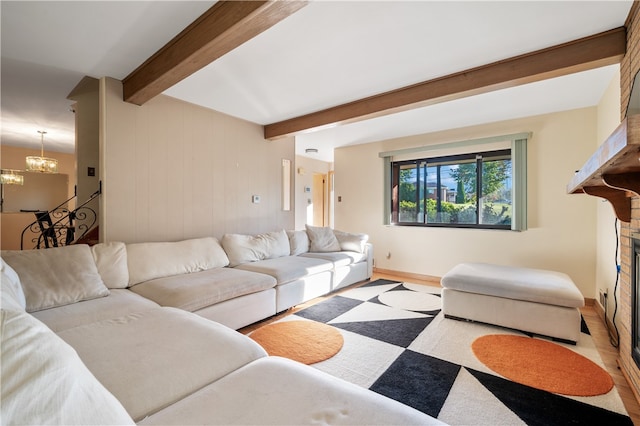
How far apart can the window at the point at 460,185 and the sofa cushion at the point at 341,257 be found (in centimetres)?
115

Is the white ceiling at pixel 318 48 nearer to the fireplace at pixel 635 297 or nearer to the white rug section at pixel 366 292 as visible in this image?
the fireplace at pixel 635 297

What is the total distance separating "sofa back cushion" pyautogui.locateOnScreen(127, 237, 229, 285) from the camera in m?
2.60

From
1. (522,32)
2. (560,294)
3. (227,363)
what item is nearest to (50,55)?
(227,363)

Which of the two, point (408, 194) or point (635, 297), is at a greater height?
point (408, 194)

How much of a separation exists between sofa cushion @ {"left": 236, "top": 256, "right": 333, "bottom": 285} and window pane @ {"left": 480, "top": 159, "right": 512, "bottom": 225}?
2520mm

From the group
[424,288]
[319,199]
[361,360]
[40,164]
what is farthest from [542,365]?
[40,164]

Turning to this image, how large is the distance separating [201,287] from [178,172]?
1.65 metres

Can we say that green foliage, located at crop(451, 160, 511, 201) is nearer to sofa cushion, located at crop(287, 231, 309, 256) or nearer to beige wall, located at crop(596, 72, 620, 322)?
beige wall, located at crop(596, 72, 620, 322)

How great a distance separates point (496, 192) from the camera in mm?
4172

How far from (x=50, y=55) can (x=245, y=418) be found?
3.21 metres

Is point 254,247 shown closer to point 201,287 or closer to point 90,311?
point 201,287

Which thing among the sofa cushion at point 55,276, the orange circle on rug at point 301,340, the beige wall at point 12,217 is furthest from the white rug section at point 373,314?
the beige wall at point 12,217

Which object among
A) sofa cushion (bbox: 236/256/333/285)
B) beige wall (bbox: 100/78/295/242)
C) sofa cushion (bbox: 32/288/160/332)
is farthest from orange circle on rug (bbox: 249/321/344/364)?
beige wall (bbox: 100/78/295/242)

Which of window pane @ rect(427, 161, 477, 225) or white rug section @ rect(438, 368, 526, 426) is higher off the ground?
window pane @ rect(427, 161, 477, 225)
